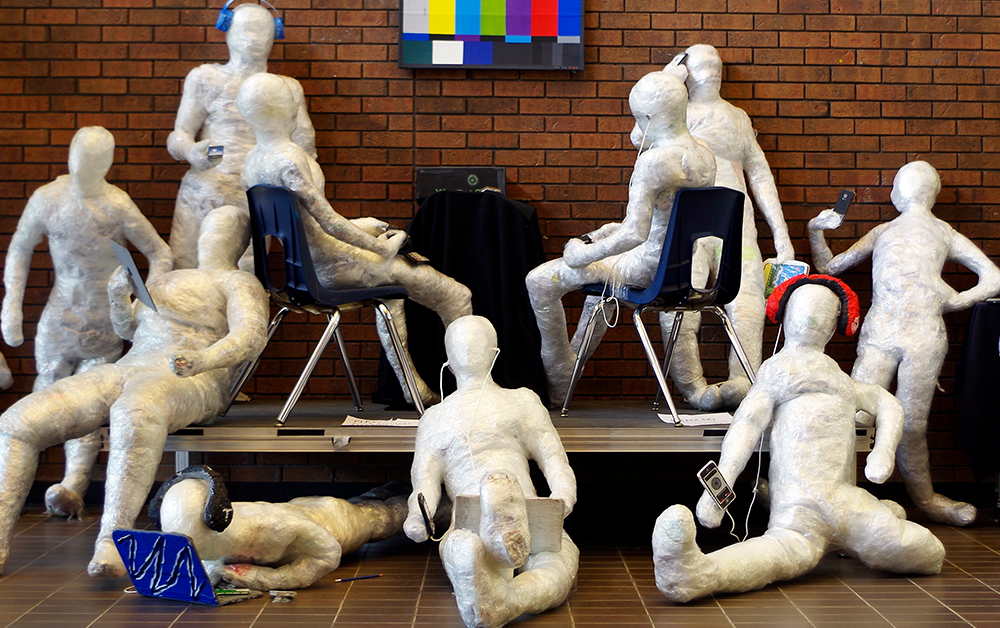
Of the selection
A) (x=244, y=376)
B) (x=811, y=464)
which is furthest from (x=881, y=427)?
(x=244, y=376)

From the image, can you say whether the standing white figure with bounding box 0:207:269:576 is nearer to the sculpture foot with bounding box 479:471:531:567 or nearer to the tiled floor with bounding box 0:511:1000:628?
the tiled floor with bounding box 0:511:1000:628

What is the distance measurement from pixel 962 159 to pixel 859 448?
210 centimetres

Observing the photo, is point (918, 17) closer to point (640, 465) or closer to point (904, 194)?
point (904, 194)

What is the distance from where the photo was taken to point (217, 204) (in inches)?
171

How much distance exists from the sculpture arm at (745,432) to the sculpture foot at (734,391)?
64cm

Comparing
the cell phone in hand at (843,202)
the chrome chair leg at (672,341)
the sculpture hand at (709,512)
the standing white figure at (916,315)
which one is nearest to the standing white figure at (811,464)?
the sculpture hand at (709,512)

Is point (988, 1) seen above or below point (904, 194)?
above

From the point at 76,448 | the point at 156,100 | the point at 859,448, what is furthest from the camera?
the point at 156,100

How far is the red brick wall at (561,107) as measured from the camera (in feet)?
15.9

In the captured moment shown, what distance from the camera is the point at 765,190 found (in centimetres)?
461

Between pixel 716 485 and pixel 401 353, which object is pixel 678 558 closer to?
pixel 716 485

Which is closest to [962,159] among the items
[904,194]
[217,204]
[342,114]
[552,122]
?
[904,194]

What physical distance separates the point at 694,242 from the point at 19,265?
2.82m

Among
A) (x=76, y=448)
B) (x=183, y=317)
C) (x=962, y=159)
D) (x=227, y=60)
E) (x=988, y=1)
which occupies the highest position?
(x=988, y=1)
